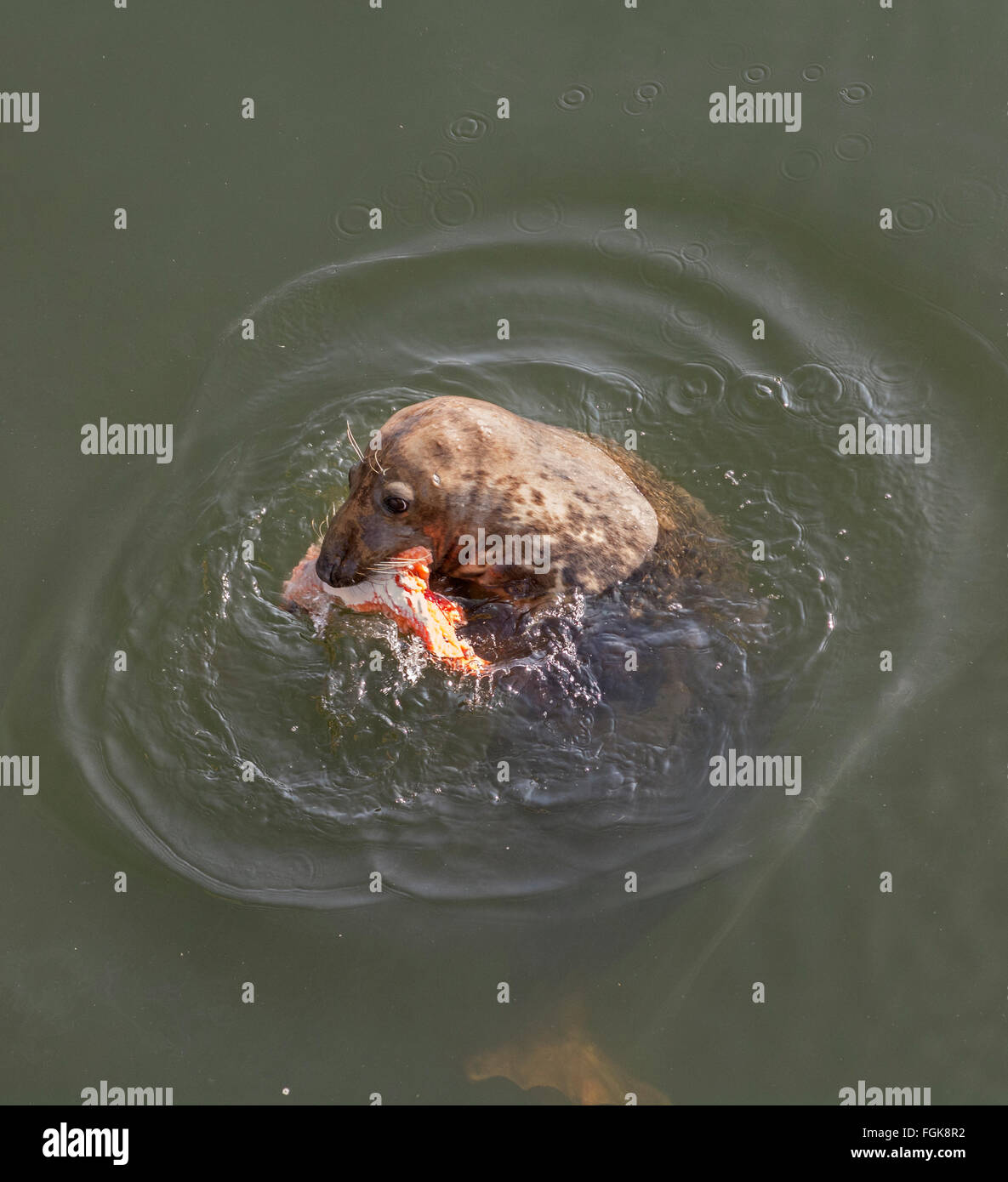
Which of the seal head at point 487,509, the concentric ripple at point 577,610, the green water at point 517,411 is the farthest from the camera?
the concentric ripple at point 577,610

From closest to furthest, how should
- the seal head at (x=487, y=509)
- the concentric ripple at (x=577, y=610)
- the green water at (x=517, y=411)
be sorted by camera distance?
the seal head at (x=487, y=509) → the green water at (x=517, y=411) → the concentric ripple at (x=577, y=610)

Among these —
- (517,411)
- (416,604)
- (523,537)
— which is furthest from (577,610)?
(517,411)

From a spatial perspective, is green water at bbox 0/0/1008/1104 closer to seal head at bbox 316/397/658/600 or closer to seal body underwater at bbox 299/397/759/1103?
seal body underwater at bbox 299/397/759/1103

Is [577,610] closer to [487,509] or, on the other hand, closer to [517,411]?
[487,509]

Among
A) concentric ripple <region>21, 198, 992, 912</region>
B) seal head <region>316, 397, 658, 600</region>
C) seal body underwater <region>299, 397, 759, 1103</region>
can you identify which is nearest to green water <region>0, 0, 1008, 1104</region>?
concentric ripple <region>21, 198, 992, 912</region>

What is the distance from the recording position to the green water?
618 centimetres

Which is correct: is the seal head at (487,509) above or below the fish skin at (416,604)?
above

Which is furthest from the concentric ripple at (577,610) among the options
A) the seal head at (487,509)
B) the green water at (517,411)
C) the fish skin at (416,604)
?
the seal head at (487,509)

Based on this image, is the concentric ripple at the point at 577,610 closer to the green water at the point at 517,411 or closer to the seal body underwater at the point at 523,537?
the green water at the point at 517,411

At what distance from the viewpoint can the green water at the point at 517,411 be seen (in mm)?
6184

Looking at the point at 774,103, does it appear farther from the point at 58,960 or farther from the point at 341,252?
the point at 58,960

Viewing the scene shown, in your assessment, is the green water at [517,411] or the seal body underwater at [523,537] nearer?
the seal body underwater at [523,537]

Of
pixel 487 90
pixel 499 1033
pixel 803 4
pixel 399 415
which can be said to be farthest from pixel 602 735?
pixel 803 4

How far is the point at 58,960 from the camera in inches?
247
